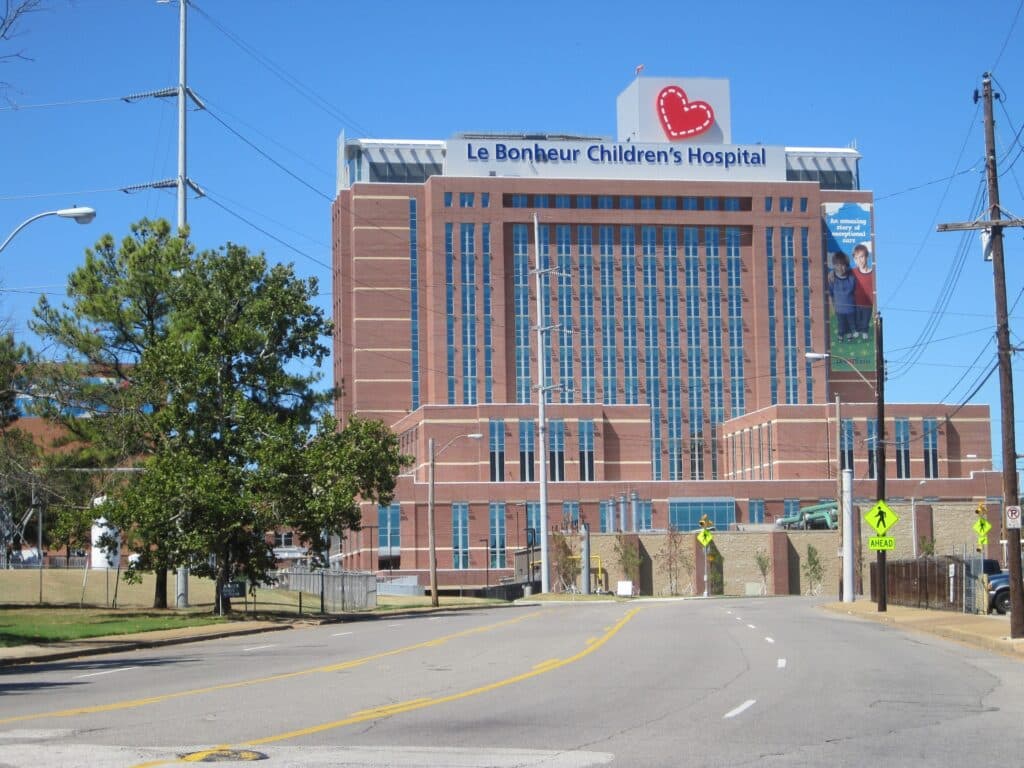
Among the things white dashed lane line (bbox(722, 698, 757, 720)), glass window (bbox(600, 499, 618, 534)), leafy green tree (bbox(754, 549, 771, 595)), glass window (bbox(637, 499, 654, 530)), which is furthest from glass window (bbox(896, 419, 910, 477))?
white dashed lane line (bbox(722, 698, 757, 720))

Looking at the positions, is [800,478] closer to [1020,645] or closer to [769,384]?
[769,384]

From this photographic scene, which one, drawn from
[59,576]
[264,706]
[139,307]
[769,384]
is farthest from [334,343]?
[264,706]

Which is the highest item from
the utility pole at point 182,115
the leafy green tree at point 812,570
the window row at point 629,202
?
the window row at point 629,202

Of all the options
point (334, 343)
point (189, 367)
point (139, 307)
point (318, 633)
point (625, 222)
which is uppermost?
point (625, 222)

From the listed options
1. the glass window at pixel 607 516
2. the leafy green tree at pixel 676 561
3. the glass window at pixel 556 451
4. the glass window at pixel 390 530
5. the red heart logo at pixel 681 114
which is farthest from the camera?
the red heart logo at pixel 681 114

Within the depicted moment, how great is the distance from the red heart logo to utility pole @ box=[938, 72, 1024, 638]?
11355 centimetres

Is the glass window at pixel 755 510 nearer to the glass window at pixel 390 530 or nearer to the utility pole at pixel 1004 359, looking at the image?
the glass window at pixel 390 530

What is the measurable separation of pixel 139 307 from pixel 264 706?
38.3 m

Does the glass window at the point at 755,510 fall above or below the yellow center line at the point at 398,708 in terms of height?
above

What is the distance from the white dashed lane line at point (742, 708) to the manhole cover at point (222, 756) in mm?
5543

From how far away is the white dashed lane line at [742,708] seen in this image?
15.4 m

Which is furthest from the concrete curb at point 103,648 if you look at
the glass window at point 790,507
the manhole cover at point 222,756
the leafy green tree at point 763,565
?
the glass window at point 790,507

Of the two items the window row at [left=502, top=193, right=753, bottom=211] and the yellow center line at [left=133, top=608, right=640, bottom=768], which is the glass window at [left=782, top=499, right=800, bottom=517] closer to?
the window row at [left=502, top=193, right=753, bottom=211]

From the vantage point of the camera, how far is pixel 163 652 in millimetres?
29672
